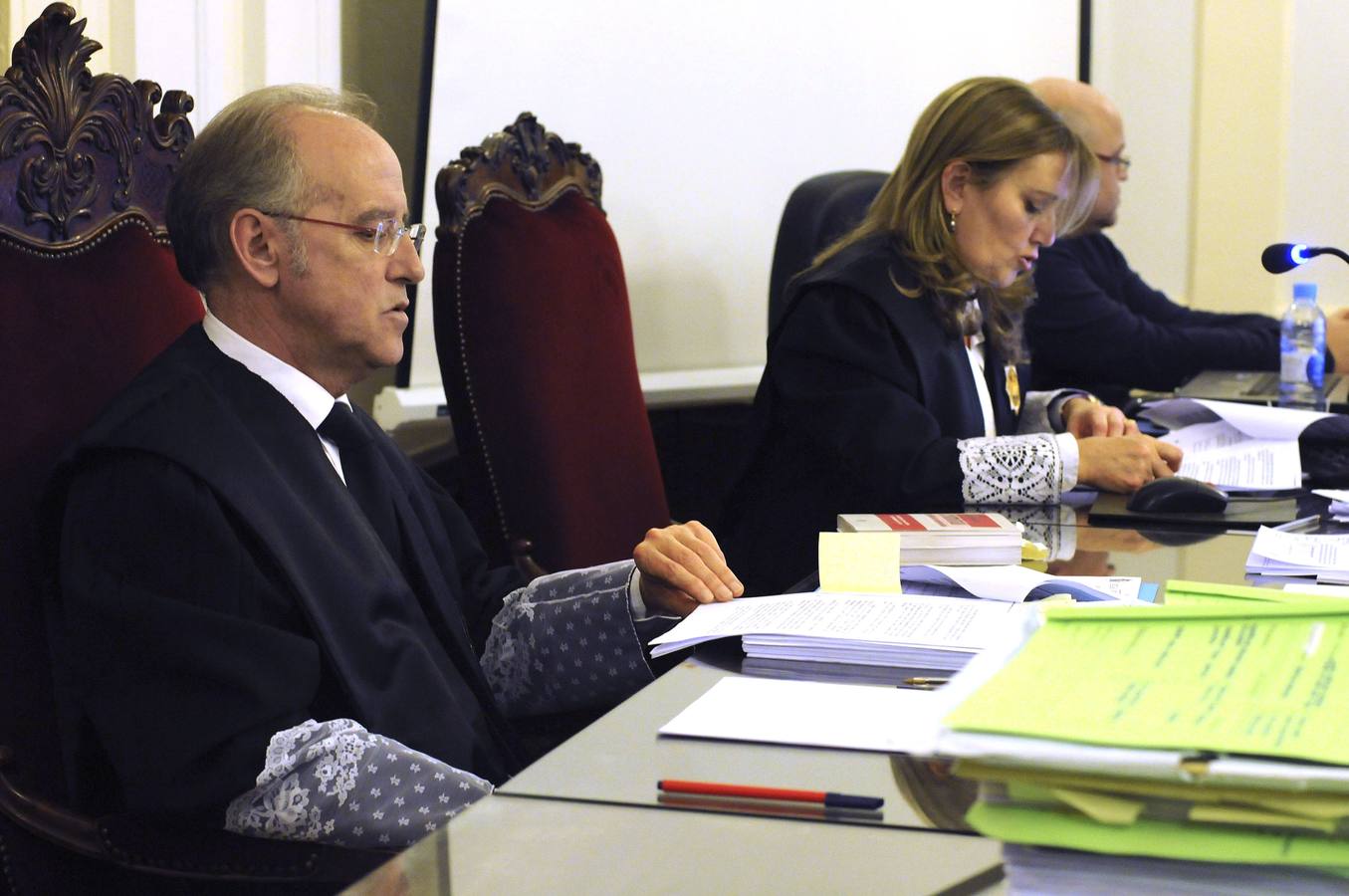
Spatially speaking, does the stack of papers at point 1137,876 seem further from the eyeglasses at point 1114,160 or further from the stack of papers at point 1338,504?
the eyeglasses at point 1114,160

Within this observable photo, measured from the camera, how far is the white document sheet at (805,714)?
918mm

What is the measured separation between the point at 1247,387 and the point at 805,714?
241cm

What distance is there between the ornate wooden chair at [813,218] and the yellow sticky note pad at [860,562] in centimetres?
157

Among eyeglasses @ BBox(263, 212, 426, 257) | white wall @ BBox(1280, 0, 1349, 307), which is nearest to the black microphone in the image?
eyeglasses @ BBox(263, 212, 426, 257)

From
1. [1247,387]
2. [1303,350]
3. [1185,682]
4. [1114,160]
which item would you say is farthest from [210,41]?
[1114,160]

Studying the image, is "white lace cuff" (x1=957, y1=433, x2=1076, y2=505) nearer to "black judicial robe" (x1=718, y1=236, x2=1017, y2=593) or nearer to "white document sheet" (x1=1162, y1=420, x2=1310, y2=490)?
"black judicial robe" (x1=718, y1=236, x2=1017, y2=593)

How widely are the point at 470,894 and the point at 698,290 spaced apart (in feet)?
9.10

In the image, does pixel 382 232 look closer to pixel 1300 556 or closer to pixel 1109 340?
pixel 1300 556

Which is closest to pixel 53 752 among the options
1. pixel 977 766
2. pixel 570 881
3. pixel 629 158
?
pixel 570 881

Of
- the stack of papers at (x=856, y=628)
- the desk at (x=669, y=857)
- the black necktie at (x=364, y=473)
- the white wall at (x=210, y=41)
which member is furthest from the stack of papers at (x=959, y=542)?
the white wall at (x=210, y=41)

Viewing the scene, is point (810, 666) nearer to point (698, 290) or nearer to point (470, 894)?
point (470, 894)

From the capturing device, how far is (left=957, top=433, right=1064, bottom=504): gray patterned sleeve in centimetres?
195

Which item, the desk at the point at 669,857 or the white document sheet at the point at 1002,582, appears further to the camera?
the white document sheet at the point at 1002,582

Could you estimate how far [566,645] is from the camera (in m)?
1.54
